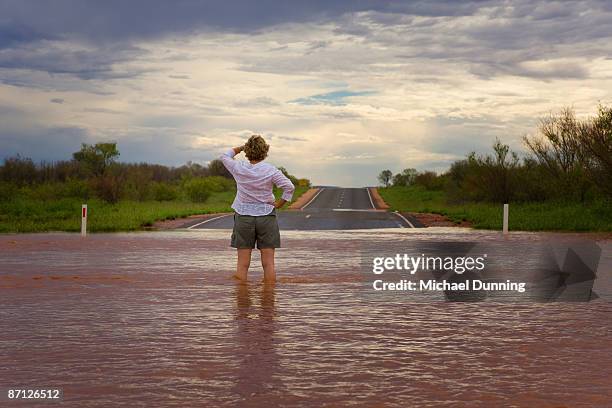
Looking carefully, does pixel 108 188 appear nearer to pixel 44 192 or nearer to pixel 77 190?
pixel 77 190

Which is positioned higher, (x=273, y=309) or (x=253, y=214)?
(x=253, y=214)

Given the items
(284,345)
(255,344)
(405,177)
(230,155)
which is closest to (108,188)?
(230,155)

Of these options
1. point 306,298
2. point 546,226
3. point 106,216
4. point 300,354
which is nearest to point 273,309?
point 306,298

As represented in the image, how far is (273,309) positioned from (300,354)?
281cm

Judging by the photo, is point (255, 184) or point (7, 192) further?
point (7, 192)

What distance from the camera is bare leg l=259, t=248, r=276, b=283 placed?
40.4 ft

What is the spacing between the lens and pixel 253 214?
11.9 m

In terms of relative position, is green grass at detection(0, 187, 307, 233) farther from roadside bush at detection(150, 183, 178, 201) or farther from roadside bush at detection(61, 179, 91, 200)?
roadside bush at detection(150, 183, 178, 201)

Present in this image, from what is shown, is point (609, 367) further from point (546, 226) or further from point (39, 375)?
point (546, 226)

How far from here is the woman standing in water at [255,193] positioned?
1164cm

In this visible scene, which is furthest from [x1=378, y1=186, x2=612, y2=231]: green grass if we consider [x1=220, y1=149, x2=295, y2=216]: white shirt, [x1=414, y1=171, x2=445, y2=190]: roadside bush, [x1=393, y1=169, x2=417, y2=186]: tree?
[x1=393, y1=169, x2=417, y2=186]: tree

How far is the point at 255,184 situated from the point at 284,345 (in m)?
3.79

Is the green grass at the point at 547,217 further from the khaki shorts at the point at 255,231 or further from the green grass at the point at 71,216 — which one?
the khaki shorts at the point at 255,231

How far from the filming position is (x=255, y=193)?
11.8 m
